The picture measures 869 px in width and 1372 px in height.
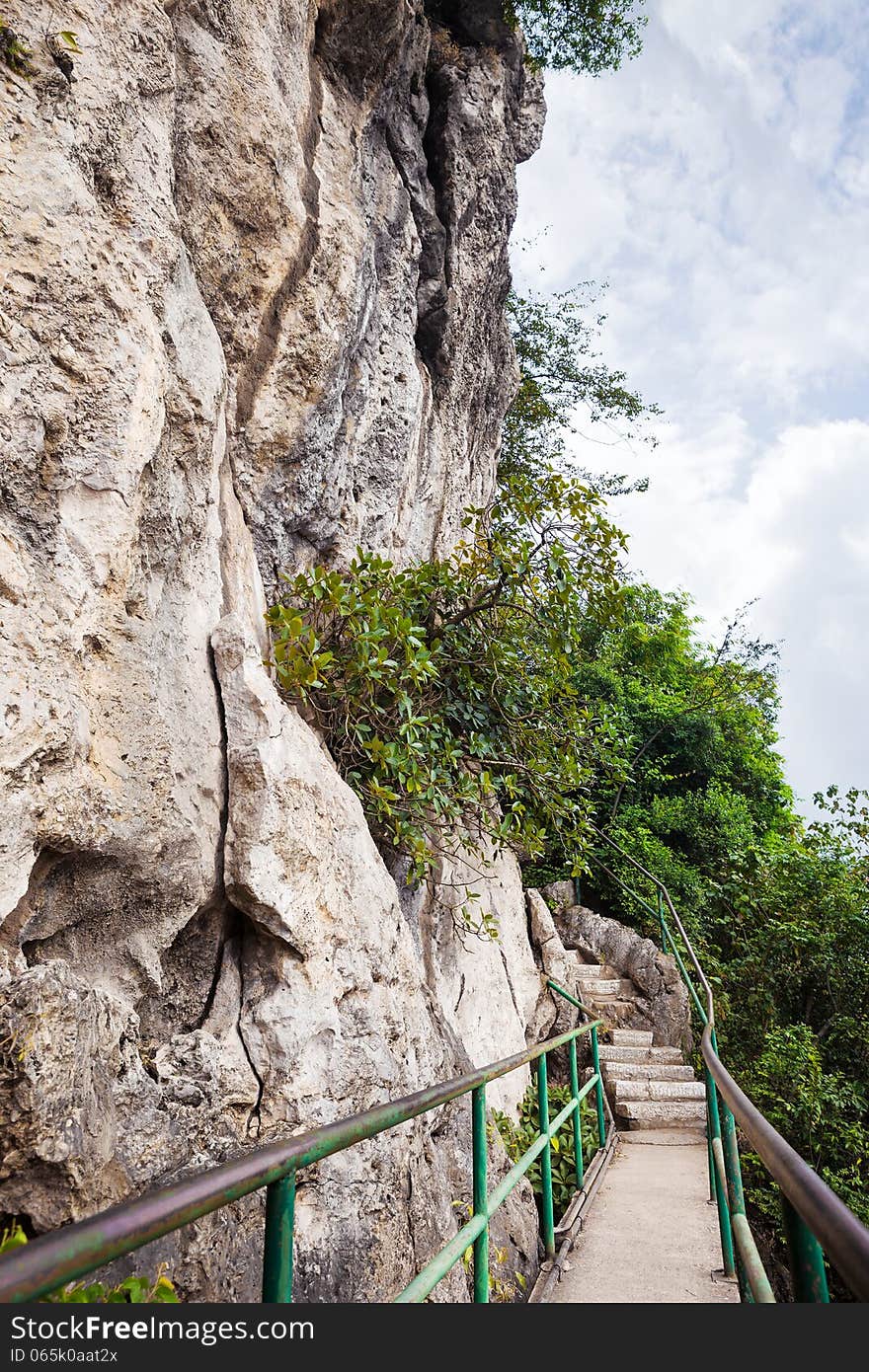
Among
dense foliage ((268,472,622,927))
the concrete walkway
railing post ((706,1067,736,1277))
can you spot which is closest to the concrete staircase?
the concrete walkway

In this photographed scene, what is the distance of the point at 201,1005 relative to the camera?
316 cm

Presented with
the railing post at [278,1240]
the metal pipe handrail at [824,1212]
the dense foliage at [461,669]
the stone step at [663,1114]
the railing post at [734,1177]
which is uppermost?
the dense foliage at [461,669]

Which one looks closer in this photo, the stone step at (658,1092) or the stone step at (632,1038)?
the stone step at (658,1092)

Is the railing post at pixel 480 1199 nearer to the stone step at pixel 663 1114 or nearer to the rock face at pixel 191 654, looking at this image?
the rock face at pixel 191 654

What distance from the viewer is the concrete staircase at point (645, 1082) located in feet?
24.1

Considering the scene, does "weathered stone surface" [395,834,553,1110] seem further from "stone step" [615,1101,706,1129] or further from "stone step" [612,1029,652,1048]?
"stone step" [612,1029,652,1048]

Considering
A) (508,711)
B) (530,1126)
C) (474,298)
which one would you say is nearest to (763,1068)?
(530,1126)

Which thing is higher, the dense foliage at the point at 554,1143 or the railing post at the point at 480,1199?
the railing post at the point at 480,1199

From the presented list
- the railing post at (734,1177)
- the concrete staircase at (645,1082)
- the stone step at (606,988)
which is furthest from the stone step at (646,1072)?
the railing post at (734,1177)

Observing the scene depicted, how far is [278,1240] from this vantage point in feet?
3.80

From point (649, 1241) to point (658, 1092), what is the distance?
3326 millimetres

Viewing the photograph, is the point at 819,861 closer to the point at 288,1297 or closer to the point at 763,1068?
the point at 763,1068

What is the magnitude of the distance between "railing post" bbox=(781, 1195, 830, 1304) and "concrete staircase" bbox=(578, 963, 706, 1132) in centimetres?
713

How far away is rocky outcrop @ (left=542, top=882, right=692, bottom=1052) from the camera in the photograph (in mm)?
8969
